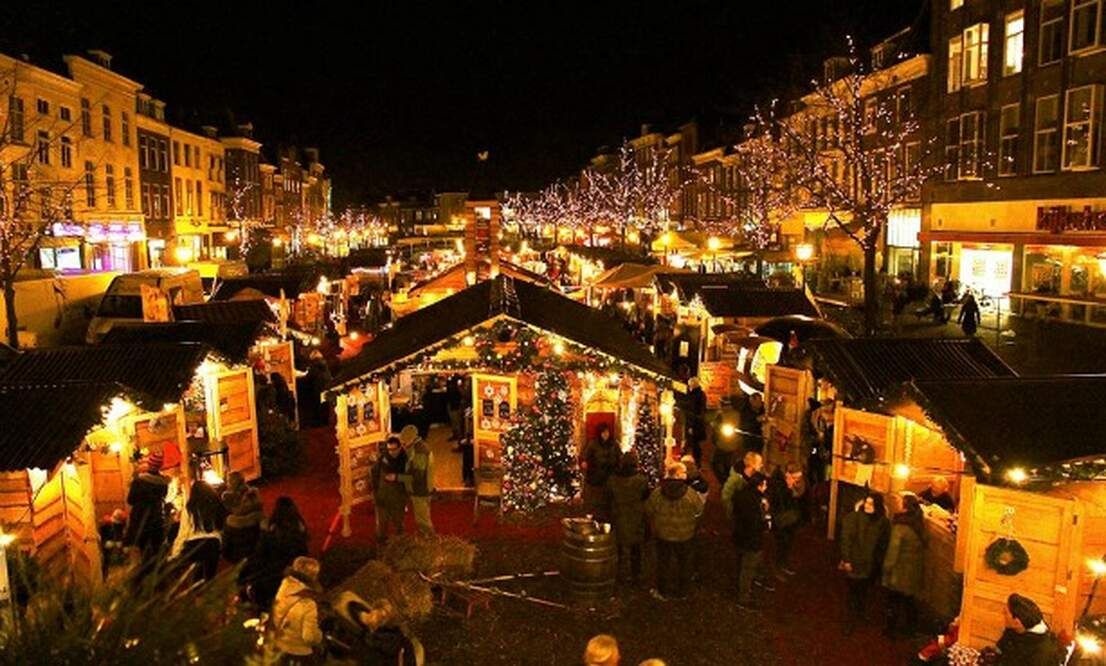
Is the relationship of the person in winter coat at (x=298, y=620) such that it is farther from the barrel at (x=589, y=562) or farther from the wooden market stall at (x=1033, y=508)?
the wooden market stall at (x=1033, y=508)

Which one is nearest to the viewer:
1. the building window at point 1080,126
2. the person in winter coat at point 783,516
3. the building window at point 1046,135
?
the person in winter coat at point 783,516

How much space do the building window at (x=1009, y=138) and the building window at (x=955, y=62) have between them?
3.09 metres

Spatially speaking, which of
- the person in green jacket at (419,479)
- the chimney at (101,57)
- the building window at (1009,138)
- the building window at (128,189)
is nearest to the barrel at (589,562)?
the person in green jacket at (419,479)

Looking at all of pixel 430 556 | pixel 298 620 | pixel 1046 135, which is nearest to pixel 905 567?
pixel 430 556

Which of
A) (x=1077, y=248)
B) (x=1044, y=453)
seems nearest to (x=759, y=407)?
(x=1044, y=453)

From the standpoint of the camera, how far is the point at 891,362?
1097cm

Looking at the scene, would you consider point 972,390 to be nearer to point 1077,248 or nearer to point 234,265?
point 1077,248

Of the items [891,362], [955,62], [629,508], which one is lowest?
[629,508]

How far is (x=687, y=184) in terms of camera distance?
2534 inches

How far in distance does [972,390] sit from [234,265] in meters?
41.3

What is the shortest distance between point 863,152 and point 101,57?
34.1 metres

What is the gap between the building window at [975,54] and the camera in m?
28.5

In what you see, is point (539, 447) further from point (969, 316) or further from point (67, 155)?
point (67, 155)

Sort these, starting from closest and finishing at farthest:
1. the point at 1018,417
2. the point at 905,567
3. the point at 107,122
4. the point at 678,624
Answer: the point at 1018,417 → the point at 905,567 → the point at 678,624 → the point at 107,122
